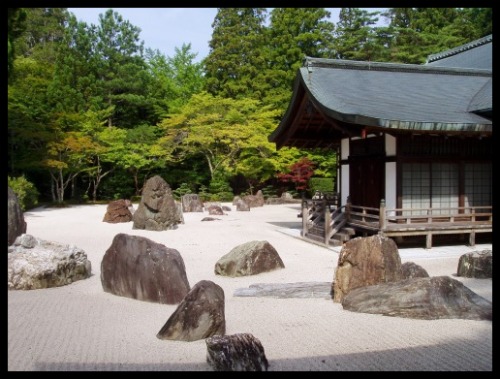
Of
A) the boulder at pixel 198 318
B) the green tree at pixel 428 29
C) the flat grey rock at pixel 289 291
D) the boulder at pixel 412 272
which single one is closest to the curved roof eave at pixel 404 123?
the green tree at pixel 428 29

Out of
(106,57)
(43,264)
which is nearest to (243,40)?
(106,57)

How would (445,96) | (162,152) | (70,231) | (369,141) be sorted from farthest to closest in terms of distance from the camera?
1. (162,152)
2. (369,141)
3. (70,231)
4. (445,96)

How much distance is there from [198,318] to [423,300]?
204 centimetres

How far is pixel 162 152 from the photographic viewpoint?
64.5ft

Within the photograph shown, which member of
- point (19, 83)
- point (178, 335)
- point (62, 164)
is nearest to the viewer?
point (19, 83)

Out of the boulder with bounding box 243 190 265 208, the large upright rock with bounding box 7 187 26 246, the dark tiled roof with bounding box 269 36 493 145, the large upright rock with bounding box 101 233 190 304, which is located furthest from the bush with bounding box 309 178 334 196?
the large upright rock with bounding box 7 187 26 246

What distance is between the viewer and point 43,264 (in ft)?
16.0

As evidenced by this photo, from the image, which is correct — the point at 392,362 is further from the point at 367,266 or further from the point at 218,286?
the point at 367,266

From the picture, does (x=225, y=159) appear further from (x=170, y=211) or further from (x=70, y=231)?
(x=70, y=231)

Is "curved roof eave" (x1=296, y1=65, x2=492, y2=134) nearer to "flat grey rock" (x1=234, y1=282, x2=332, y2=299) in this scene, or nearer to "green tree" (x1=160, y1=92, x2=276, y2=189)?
"flat grey rock" (x1=234, y1=282, x2=332, y2=299)

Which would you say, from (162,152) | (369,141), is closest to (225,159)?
(162,152)

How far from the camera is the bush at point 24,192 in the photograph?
123 inches

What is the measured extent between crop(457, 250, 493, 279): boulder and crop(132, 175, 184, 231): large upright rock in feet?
26.4

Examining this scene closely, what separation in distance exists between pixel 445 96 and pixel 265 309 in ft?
10.7
